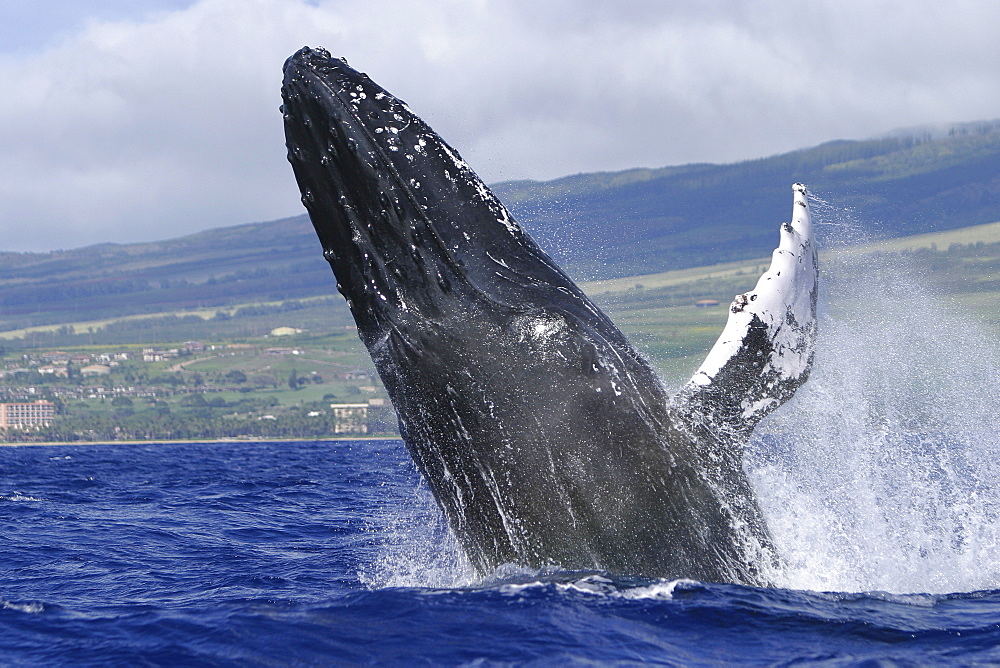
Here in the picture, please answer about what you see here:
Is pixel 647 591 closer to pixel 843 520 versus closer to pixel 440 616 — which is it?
pixel 440 616

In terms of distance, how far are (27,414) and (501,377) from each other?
15435 centimetres

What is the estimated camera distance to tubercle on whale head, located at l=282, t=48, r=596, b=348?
6.37 m

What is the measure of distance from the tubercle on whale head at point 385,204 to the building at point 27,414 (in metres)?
143

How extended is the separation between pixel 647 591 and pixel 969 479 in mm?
17394

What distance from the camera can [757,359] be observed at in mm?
6727

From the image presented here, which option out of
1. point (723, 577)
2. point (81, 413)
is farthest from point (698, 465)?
point (81, 413)

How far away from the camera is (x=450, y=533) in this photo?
23.7 feet

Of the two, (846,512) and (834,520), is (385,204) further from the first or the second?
(846,512)

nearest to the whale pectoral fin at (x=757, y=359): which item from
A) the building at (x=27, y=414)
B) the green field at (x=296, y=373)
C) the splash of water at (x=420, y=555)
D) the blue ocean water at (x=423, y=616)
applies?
the blue ocean water at (x=423, y=616)

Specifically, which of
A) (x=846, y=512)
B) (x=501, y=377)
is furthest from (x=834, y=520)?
(x=501, y=377)

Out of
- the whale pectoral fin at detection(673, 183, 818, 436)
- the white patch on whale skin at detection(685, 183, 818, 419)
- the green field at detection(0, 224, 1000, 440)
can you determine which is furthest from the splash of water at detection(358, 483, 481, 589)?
the green field at detection(0, 224, 1000, 440)

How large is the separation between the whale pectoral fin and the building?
144 metres

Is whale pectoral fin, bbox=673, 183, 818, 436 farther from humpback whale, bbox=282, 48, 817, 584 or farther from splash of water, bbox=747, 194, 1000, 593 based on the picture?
splash of water, bbox=747, 194, 1000, 593

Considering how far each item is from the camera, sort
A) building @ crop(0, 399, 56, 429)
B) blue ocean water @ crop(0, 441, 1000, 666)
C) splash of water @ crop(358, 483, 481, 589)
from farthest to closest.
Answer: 1. building @ crop(0, 399, 56, 429)
2. splash of water @ crop(358, 483, 481, 589)
3. blue ocean water @ crop(0, 441, 1000, 666)
